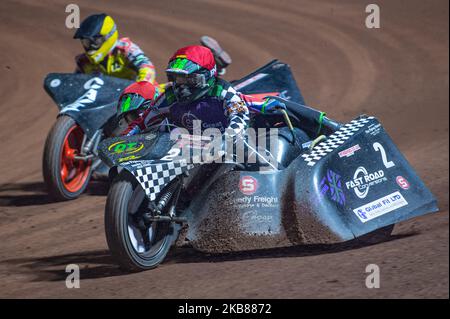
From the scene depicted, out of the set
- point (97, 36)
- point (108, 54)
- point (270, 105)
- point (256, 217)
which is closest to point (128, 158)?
point (256, 217)

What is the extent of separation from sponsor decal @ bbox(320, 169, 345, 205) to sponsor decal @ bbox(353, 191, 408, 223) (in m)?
0.14

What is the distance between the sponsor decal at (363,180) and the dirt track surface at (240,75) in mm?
405

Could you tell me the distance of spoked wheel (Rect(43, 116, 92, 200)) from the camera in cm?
863

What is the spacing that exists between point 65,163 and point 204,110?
262 centimetres

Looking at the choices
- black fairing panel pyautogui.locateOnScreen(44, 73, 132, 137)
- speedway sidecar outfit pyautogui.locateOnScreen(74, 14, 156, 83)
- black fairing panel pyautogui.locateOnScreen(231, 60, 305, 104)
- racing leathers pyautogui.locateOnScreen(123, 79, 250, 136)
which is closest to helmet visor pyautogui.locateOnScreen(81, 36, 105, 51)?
speedway sidecar outfit pyautogui.locateOnScreen(74, 14, 156, 83)

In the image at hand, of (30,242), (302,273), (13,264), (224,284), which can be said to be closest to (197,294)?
(224,284)

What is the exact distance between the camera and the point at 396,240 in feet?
22.0

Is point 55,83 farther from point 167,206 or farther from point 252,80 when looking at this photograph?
point 167,206

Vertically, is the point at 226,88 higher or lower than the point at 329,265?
higher

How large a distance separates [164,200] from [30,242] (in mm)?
1649

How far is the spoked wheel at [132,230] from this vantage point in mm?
5848

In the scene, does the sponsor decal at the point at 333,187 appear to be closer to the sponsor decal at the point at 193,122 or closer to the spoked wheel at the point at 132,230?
the sponsor decal at the point at 193,122

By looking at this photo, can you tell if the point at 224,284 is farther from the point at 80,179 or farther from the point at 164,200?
the point at 80,179

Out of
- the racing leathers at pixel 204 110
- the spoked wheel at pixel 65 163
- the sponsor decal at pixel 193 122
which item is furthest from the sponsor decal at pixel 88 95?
the sponsor decal at pixel 193 122
